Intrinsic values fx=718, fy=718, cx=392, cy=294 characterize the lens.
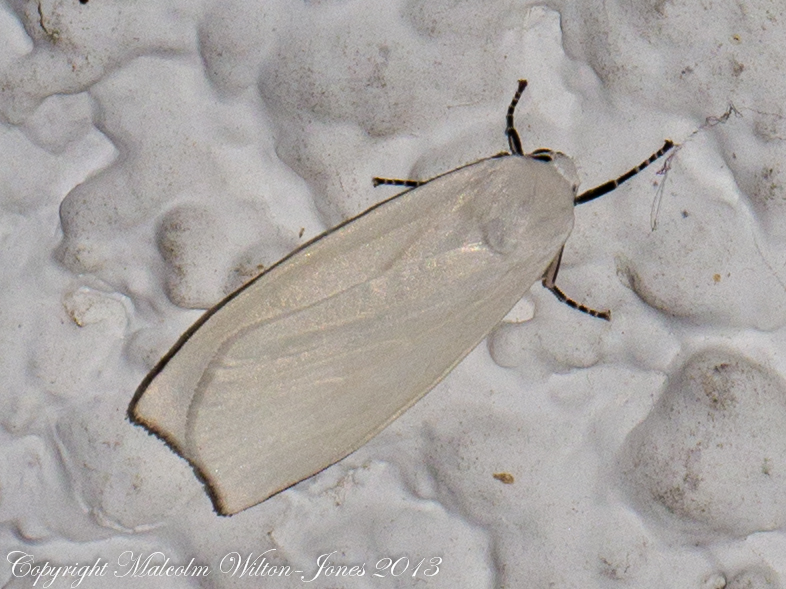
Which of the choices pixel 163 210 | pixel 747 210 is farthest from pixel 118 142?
pixel 747 210

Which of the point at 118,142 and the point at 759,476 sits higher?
the point at 118,142

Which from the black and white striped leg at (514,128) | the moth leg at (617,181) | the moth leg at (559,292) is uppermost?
the black and white striped leg at (514,128)

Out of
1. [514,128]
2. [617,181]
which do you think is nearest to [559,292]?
[617,181]

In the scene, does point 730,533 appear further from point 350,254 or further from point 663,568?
point 350,254

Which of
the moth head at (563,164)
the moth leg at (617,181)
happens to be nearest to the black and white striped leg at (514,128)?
the moth head at (563,164)

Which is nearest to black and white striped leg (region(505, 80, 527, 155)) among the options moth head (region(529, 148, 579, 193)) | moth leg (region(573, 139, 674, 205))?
moth head (region(529, 148, 579, 193))

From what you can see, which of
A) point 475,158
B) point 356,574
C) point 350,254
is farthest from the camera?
point 356,574

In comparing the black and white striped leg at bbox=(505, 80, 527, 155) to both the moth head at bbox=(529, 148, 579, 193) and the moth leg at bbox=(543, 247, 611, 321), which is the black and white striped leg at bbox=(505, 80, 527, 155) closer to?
the moth head at bbox=(529, 148, 579, 193)

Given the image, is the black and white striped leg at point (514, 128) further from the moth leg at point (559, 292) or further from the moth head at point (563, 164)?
the moth leg at point (559, 292)
